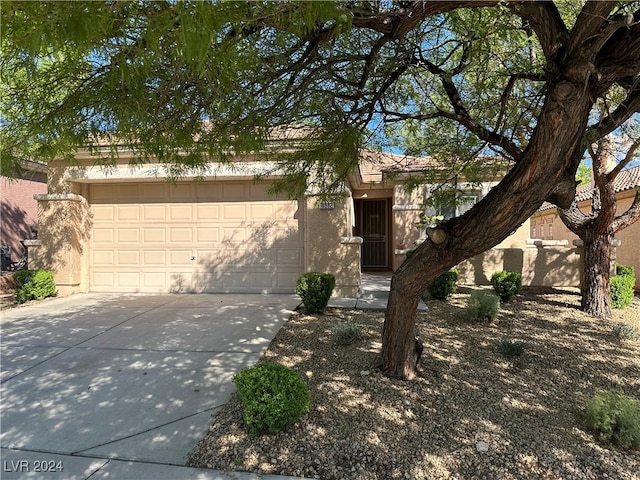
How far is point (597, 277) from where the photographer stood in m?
6.80

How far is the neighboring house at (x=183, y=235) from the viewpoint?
26.6 feet

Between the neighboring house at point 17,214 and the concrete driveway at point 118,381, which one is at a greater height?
the neighboring house at point 17,214

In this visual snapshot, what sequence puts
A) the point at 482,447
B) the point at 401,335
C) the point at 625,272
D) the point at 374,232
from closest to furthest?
1. the point at 482,447
2. the point at 401,335
3. the point at 625,272
4. the point at 374,232

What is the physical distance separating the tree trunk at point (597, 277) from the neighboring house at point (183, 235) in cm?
250

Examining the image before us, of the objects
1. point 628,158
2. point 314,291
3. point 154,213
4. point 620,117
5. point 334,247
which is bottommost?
point 314,291

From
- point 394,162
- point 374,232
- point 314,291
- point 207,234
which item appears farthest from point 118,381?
point 374,232

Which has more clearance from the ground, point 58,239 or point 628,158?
point 628,158

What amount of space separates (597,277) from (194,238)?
8.47 meters

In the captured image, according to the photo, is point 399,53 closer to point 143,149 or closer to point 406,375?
point 143,149

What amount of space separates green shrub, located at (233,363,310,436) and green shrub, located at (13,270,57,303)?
731 centimetres

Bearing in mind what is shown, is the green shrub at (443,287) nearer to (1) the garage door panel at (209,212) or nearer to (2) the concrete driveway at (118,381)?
(2) the concrete driveway at (118,381)

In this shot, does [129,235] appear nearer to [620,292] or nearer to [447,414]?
[447,414]

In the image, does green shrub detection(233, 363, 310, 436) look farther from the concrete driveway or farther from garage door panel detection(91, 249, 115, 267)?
garage door panel detection(91, 249, 115, 267)

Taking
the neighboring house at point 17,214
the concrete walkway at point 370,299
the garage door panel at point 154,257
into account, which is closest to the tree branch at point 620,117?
the concrete walkway at point 370,299
